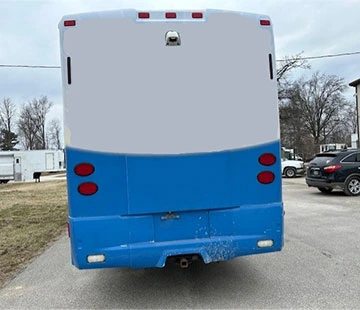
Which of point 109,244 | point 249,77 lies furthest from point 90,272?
point 249,77

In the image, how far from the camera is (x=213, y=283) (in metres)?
4.91

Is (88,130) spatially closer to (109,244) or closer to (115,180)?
(115,180)

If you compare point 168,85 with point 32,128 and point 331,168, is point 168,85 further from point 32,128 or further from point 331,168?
point 32,128

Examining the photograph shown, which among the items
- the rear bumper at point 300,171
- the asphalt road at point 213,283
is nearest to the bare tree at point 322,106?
the rear bumper at point 300,171

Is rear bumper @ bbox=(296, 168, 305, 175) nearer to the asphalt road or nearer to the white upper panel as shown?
the asphalt road

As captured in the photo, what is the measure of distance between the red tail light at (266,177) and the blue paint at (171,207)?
4 centimetres

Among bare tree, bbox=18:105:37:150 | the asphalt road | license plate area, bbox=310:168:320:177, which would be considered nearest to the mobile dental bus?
the asphalt road

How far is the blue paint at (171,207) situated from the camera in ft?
13.1

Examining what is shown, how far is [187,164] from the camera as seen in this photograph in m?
4.12

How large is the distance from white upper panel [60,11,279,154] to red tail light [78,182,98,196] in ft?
1.25

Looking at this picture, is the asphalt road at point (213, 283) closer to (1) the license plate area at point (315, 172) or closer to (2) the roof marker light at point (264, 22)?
(2) the roof marker light at point (264, 22)

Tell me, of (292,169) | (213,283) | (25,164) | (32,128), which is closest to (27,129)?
(32,128)

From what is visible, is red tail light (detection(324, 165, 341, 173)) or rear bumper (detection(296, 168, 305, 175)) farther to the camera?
rear bumper (detection(296, 168, 305, 175))

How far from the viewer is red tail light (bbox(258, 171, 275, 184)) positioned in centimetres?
428
